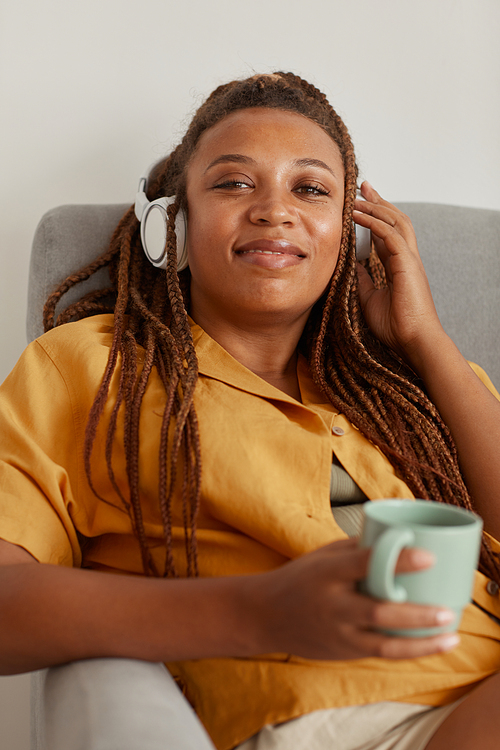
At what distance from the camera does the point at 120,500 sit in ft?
2.90

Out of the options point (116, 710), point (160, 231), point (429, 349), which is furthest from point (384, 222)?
point (116, 710)

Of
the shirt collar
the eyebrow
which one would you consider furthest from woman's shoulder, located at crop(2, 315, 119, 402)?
the eyebrow

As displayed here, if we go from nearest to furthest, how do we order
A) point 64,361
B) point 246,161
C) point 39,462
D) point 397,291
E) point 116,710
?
point 116,710 → point 39,462 → point 64,361 → point 246,161 → point 397,291

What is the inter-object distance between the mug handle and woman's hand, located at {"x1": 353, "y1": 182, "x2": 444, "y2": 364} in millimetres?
709

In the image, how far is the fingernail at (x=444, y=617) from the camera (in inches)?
19.7

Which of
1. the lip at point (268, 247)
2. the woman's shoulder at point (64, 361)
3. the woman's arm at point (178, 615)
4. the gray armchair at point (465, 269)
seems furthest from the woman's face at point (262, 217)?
the woman's arm at point (178, 615)

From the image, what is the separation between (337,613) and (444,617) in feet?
0.30

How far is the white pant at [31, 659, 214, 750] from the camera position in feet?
1.87

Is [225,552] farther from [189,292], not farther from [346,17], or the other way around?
[346,17]

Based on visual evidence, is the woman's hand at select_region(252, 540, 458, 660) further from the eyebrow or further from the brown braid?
the eyebrow

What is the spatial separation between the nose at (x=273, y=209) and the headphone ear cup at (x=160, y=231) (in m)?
0.15

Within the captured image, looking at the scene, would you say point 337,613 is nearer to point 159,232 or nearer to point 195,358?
point 195,358

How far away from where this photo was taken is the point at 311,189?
111 centimetres

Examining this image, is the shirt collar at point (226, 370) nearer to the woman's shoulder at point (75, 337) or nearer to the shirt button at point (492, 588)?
the woman's shoulder at point (75, 337)
